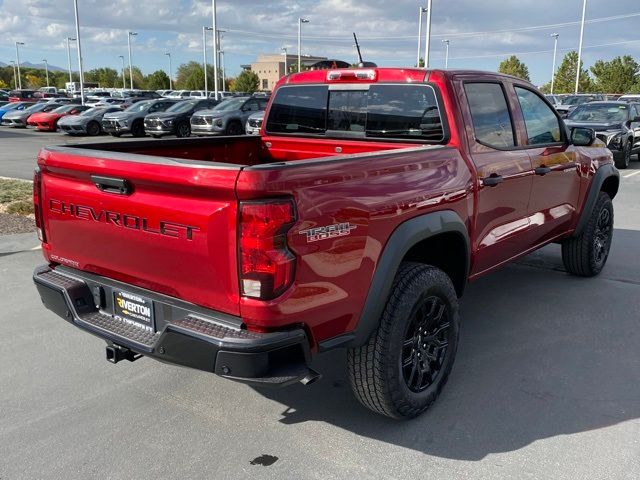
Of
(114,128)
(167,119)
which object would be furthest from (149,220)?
(114,128)

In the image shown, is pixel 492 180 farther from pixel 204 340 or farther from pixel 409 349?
pixel 204 340

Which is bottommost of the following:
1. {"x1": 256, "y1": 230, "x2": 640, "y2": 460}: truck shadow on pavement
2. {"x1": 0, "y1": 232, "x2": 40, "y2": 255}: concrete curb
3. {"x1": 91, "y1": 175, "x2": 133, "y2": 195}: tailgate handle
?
{"x1": 256, "y1": 230, "x2": 640, "y2": 460}: truck shadow on pavement

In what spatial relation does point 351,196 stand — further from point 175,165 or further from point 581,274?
point 581,274

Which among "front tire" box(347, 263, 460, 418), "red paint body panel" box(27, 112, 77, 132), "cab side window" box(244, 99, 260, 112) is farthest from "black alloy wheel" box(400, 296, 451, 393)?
"red paint body panel" box(27, 112, 77, 132)

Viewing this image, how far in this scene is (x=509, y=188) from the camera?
415 centimetres

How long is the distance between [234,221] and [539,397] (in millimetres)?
2225

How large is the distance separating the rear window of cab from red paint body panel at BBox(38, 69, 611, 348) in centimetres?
12

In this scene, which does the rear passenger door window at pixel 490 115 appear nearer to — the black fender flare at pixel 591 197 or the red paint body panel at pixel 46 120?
the black fender flare at pixel 591 197

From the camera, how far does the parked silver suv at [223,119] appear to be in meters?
21.6

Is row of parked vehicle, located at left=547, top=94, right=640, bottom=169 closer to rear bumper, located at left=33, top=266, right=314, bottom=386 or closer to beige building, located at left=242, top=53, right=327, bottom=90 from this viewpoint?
rear bumper, located at left=33, top=266, right=314, bottom=386

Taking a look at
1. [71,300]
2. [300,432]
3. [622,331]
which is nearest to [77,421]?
[71,300]

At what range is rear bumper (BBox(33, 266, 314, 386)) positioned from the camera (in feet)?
8.23

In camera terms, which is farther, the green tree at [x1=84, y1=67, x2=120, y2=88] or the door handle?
the green tree at [x1=84, y1=67, x2=120, y2=88]

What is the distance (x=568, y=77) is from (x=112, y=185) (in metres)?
71.6
